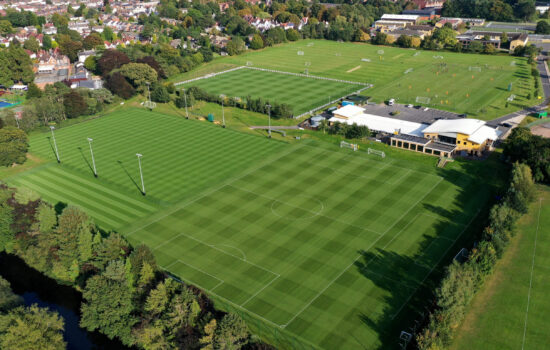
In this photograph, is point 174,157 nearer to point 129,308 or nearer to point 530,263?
point 129,308

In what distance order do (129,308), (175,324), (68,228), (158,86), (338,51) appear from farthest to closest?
1. (338,51)
2. (158,86)
3. (68,228)
4. (129,308)
5. (175,324)

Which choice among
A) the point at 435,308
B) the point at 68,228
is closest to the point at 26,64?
the point at 68,228

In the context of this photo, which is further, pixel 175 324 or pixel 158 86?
pixel 158 86

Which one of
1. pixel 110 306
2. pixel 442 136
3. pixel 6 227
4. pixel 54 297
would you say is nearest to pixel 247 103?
pixel 442 136

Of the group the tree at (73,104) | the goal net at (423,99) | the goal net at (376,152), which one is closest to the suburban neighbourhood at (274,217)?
the goal net at (423,99)

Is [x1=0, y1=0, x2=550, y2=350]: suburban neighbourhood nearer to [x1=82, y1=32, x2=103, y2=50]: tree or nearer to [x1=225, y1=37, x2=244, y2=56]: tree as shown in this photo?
[x1=82, y1=32, x2=103, y2=50]: tree

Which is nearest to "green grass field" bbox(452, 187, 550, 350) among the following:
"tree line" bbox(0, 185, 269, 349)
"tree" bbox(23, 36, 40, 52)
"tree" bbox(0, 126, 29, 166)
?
"tree line" bbox(0, 185, 269, 349)
